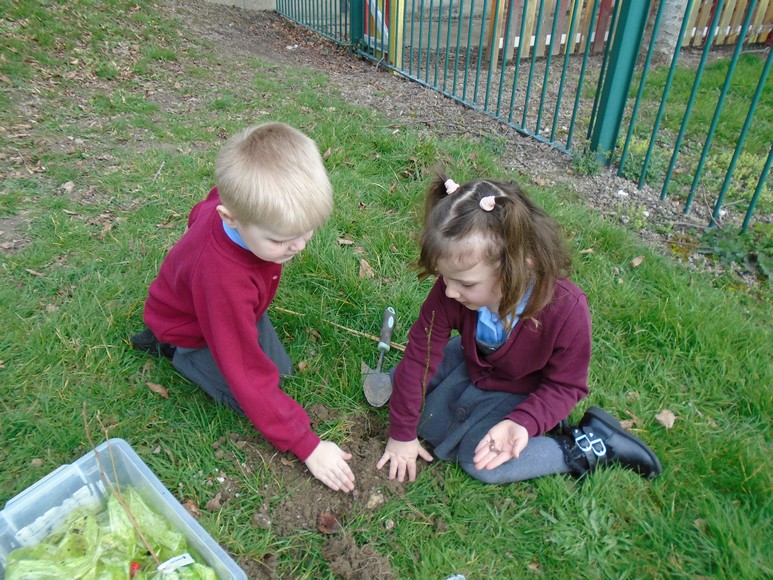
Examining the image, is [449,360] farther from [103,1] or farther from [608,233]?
[103,1]

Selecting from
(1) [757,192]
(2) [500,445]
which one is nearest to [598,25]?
(1) [757,192]

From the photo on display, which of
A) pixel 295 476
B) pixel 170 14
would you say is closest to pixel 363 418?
pixel 295 476

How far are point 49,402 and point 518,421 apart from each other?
190cm

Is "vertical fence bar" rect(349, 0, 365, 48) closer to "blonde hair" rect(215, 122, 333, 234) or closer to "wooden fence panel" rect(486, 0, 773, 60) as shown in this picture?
"wooden fence panel" rect(486, 0, 773, 60)

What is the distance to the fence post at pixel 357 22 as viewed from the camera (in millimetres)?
7438

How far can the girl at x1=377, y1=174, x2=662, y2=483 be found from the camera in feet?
5.34

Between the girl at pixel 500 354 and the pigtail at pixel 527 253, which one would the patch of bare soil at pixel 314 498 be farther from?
the pigtail at pixel 527 253

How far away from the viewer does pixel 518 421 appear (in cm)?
183

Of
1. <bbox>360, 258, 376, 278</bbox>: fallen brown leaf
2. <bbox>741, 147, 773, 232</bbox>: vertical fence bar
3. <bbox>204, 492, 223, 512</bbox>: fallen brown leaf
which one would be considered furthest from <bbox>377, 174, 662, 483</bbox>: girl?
<bbox>741, 147, 773, 232</bbox>: vertical fence bar

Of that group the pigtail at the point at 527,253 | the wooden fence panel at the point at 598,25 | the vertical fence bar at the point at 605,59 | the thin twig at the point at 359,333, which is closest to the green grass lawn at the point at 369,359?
the thin twig at the point at 359,333

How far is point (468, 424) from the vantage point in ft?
6.77

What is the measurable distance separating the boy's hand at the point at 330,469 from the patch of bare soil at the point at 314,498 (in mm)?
49

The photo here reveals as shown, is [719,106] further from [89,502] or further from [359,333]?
[89,502]

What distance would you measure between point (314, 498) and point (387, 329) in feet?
2.74
